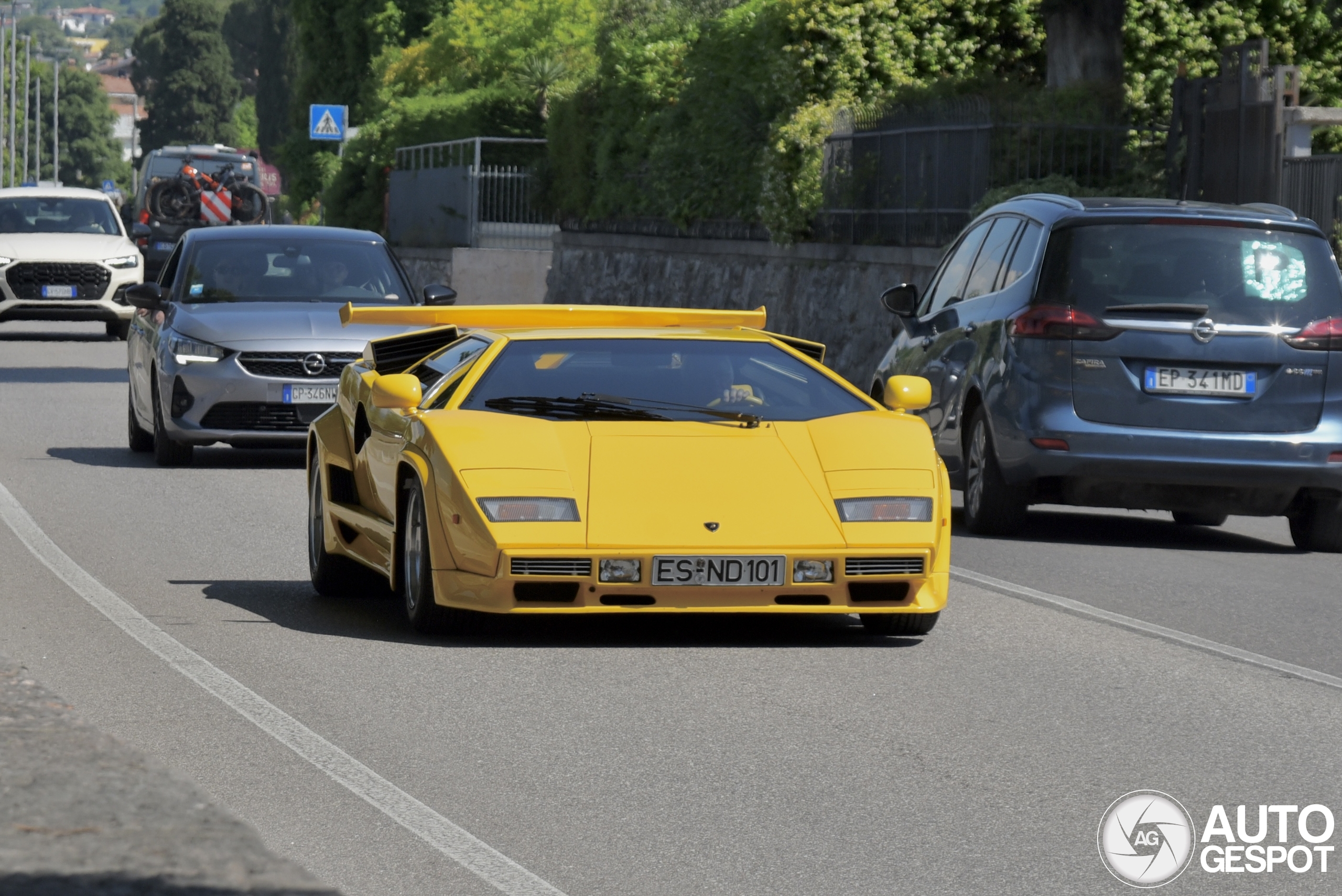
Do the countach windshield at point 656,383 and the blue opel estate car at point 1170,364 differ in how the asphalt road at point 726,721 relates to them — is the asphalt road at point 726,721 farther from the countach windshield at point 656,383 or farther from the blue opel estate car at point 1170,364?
the countach windshield at point 656,383

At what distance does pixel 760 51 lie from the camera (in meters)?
26.6

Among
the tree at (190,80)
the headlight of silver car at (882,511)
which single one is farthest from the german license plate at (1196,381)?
the tree at (190,80)

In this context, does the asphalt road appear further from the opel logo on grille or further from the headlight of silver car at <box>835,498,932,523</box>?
the opel logo on grille

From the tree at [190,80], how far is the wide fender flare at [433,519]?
15285cm

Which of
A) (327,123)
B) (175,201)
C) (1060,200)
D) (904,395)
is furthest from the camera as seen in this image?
(327,123)

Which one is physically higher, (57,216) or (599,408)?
(57,216)

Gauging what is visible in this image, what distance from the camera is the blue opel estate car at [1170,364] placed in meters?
12.1

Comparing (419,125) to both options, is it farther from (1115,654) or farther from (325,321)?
(1115,654)

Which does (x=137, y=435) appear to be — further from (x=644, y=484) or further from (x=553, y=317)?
(x=644, y=484)

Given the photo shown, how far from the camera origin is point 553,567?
8.20 metres

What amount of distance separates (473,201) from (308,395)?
2453cm

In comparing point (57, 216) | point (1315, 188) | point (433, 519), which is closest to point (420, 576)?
point (433, 519)

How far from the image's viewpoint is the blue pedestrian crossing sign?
152 ft

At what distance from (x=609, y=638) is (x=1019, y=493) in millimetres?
4277
